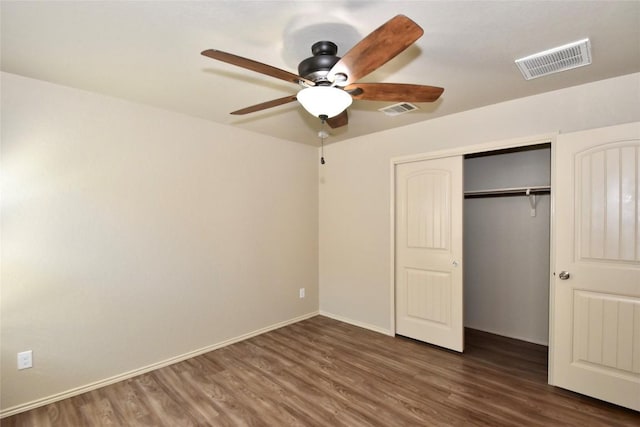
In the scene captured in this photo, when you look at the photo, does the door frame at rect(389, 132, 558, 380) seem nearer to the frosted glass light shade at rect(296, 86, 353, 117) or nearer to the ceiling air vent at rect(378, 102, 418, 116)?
the ceiling air vent at rect(378, 102, 418, 116)

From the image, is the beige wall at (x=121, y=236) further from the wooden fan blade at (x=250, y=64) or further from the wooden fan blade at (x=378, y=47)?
the wooden fan blade at (x=378, y=47)

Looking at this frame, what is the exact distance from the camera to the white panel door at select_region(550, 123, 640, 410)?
2219mm

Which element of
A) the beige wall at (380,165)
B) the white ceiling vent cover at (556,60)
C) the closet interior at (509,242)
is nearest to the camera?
the white ceiling vent cover at (556,60)

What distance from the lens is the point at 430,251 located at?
342 centimetres

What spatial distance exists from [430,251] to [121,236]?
3.11 metres

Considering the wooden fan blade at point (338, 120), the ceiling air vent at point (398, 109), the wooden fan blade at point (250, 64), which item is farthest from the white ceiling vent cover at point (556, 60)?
the wooden fan blade at point (250, 64)

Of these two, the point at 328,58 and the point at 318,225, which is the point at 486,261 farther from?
the point at 328,58

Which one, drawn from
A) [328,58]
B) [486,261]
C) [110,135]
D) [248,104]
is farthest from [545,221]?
[110,135]

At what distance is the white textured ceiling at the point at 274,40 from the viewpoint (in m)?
1.60

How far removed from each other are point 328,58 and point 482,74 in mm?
1354

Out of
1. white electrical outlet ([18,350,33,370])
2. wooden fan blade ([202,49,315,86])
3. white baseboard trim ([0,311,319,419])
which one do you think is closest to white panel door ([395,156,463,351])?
white baseboard trim ([0,311,319,419])

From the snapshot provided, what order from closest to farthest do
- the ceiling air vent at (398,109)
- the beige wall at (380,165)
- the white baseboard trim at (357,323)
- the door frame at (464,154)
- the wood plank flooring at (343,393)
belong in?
the wood plank flooring at (343,393) → the beige wall at (380,165) → the door frame at (464,154) → the ceiling air vent at (398,109) → the white baseboard trim at (357,323)

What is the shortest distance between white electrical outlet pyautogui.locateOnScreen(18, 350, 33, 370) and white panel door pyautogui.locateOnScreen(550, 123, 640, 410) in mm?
4167

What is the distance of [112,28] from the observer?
5.74 feet
